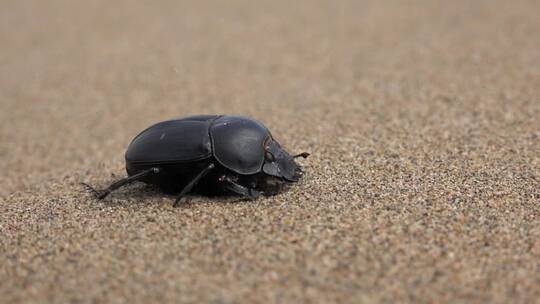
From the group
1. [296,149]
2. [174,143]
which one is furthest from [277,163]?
[296,149]

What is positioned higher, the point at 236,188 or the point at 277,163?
the point at 277,163

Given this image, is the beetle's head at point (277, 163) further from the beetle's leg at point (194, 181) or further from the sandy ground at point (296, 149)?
the beetle's leg at point (194, 181)

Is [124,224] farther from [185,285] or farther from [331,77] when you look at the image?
[331,77]

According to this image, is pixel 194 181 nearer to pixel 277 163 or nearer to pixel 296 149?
pixel 277 163

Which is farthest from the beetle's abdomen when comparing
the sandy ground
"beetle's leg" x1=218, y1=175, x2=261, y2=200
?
the sandy ground

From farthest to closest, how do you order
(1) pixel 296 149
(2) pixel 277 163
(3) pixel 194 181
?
1. (1) pixel 296 149
2. (2) pixel 277 163
3. (3) pixel 194 181

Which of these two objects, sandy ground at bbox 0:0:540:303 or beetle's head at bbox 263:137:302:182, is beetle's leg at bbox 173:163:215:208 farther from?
beetle's head at bbox 263:137:302:182

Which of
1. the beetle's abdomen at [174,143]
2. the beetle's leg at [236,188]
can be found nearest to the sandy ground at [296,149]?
the beetle's leg at [236,188]

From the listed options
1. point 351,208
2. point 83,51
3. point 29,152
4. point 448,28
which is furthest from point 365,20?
point 351,208
